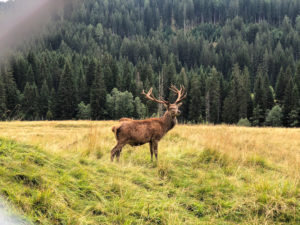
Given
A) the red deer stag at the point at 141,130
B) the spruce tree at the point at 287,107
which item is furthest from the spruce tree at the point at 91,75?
the red deer stag at the point at 141,130

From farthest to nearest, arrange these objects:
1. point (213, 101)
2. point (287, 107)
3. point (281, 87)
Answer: point (213, 101), point (281, 87), point (287, 107)

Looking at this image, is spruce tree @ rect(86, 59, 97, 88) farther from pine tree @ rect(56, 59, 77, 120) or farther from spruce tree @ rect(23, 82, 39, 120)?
spruce tree @ rect(23, 82, 39, 120)

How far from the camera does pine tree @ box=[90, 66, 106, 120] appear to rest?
202ft

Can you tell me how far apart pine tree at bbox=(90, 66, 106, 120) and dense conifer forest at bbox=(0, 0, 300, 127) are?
252 millimetres

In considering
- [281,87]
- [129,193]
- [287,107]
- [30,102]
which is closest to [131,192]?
[129,193]

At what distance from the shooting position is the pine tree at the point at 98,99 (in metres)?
61.5

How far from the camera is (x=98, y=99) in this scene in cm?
6238

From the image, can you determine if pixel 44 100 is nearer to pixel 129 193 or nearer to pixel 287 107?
pixel 287 107

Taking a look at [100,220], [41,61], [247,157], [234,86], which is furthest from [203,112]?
[100,220]

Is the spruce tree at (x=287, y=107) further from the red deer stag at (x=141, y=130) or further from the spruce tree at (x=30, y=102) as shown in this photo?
the red deer stag at (x=141, y=130)

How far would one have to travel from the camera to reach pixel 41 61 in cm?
7431

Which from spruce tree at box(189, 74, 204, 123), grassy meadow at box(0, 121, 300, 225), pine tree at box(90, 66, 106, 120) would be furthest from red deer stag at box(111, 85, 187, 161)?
spruce tree at box(189, 74, 204, 123)

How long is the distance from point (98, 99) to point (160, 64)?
63.3 metres

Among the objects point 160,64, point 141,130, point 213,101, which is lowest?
point 160,64
